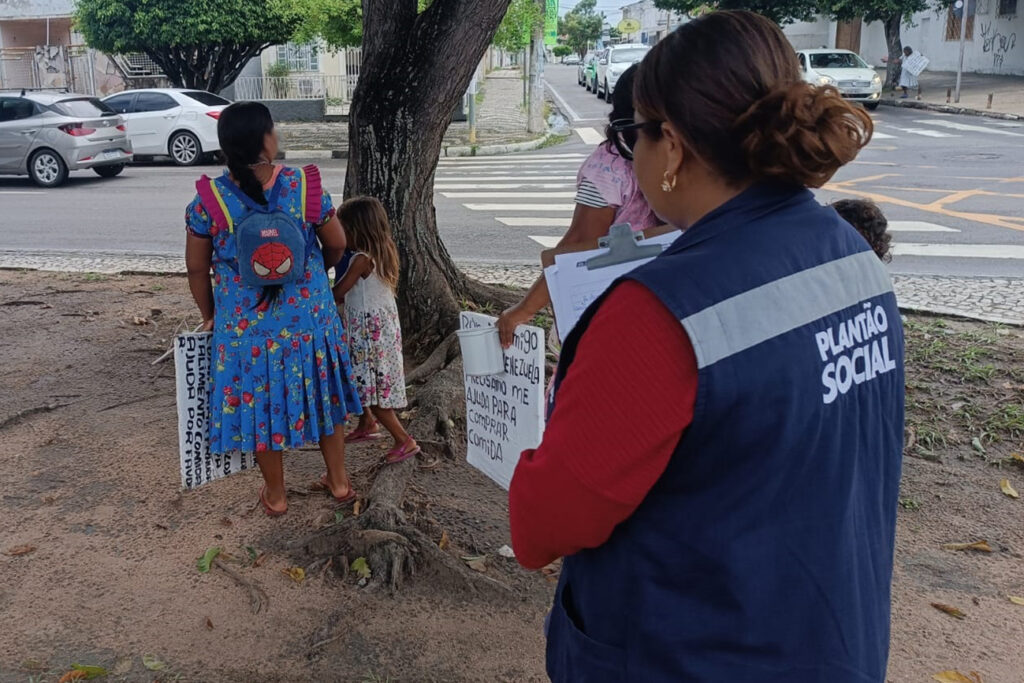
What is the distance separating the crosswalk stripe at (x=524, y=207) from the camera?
11992mm

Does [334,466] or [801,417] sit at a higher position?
[801,417]

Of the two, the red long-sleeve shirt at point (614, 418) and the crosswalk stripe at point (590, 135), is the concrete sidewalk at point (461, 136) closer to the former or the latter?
the crosswalk stripe at point (590, 135)

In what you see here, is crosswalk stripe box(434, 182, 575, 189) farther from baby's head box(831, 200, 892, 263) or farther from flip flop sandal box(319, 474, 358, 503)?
baby's head box(831, 200, 892, 263)

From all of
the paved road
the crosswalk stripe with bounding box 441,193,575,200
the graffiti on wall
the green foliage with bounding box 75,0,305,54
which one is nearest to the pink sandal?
the paved road

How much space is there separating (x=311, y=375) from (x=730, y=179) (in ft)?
8.50

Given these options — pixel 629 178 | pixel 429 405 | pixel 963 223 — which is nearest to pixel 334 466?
pixel 429 405

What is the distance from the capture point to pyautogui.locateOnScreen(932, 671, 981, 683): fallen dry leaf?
2.94m

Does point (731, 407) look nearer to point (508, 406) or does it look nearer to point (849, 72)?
point (508, 406)

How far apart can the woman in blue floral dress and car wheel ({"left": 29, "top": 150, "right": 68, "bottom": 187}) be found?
1345 centimetres

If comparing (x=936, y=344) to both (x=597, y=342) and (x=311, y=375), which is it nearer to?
(x=311, y=375)

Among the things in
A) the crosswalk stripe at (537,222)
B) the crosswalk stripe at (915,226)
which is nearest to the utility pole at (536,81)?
the crosswalk stripe at (537,222)

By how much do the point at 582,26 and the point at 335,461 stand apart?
92.2 m

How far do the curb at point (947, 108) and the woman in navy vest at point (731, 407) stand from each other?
78.2ft

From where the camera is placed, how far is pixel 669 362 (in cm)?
121
